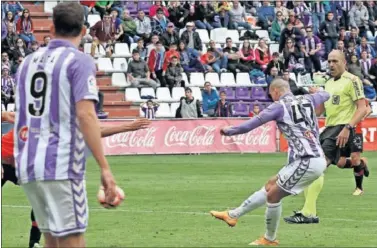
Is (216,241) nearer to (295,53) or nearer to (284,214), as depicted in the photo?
(284,214)

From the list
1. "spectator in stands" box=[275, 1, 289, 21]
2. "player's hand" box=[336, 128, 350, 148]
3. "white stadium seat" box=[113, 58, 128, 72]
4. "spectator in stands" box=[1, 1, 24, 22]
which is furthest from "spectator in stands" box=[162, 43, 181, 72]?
"player's hand" box=[336, 128, 350, 148]

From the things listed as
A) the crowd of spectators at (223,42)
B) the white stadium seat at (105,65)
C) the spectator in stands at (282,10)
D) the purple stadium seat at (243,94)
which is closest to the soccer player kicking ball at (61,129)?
the crowd of spectators at (223,42)

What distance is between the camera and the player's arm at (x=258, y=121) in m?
12.0

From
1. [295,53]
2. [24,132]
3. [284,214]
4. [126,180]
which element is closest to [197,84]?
[295,53]

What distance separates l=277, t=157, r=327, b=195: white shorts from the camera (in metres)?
12.6

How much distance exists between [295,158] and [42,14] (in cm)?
2389

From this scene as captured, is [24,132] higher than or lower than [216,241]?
higher

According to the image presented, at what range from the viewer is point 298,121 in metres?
12.6

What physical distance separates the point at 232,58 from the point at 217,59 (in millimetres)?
567

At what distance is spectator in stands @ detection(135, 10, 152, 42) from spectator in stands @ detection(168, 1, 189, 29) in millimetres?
1379

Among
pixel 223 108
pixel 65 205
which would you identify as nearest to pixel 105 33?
pixel 223 108

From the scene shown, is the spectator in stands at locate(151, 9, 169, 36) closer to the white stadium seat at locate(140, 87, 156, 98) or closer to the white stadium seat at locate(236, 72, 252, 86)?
the white stadium seat at locate(140, 87, 156, 98)

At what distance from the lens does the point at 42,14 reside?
117 ft

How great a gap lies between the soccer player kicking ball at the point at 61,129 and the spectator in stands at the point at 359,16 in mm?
33213
